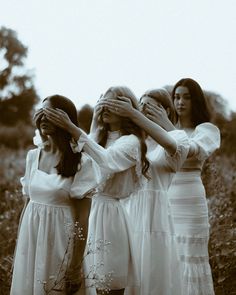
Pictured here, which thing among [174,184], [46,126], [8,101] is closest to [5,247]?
[174,184]

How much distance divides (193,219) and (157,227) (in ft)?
2.20

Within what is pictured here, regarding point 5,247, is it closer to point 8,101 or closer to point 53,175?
point 53,175

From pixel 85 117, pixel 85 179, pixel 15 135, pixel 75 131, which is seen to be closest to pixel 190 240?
pixel 85 179

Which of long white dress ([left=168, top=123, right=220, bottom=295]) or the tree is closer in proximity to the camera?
long white dress ([left=168, top=123, right=220, bottom=295])

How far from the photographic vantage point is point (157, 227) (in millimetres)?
3875

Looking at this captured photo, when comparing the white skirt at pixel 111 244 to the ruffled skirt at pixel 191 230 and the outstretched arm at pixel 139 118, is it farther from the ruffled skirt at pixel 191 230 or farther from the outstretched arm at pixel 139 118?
the ruffled skirt at pixel 191 230

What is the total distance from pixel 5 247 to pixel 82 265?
2322 millimetres

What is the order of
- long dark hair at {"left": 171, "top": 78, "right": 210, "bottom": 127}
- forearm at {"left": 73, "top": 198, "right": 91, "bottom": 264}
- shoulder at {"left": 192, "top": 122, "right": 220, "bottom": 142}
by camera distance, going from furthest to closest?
long dark hair at {"left": 171, "top": 78, "right": 210, "bottom": 127}
shoulder at {"left": 192, "top": 122, "right": 220, "bottom": 142}
forearm at {"left": 73, "top": 198, "right": 91, "bottom": 264}

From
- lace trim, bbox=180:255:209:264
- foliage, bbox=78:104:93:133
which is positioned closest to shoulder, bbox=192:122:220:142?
lace trim, bbox=180:255:209:264

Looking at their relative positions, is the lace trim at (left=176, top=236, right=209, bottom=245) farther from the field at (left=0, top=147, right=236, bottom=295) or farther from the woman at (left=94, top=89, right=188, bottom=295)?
the field at (left=0, top=147, right=236, bottom=295)

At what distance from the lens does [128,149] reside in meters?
3.55

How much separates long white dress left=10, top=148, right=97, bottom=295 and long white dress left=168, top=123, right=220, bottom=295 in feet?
4.38

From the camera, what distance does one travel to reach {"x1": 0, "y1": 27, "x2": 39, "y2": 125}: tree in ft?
52.2

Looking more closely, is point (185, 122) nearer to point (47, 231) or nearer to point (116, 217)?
point (116, 217)
